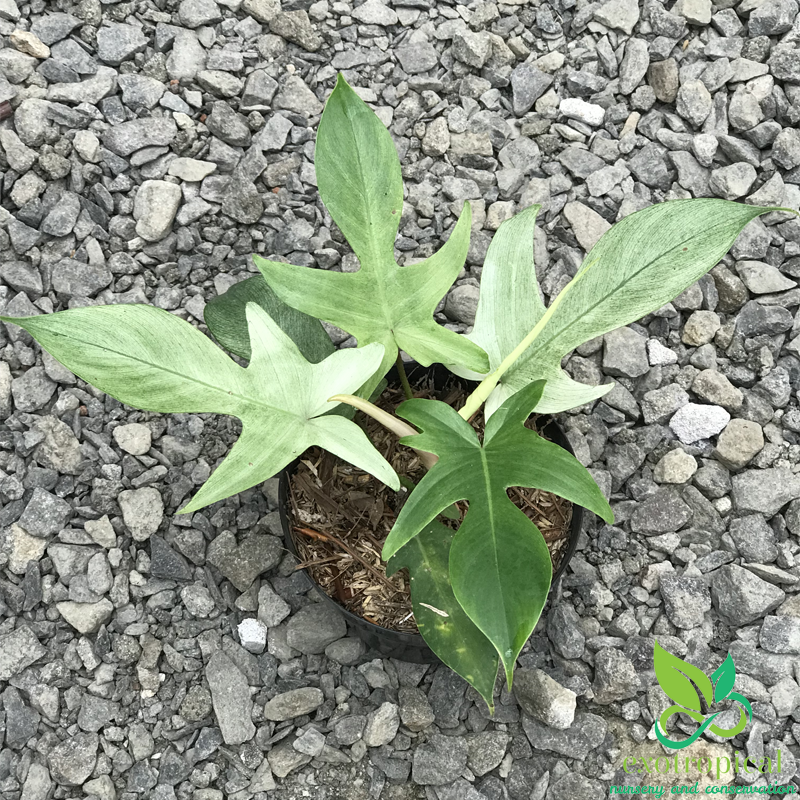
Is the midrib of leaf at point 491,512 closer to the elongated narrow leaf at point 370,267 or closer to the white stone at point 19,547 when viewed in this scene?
the elongated narrow leaf at point 370,267

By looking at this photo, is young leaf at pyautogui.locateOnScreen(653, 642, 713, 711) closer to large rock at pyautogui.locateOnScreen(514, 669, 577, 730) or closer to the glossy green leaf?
the glossy green leaf

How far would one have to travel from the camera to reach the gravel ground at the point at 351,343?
Result: 115 centimetres

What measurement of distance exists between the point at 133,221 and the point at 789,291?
1.18 m

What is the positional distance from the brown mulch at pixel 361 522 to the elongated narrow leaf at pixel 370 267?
19 cm

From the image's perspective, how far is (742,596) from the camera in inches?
47.1

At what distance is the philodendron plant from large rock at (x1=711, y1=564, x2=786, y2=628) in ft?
1.42

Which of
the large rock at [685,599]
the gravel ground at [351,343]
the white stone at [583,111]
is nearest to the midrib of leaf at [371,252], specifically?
the gravel ground at [351,343]

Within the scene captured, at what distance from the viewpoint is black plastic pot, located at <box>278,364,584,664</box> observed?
3.53 feet

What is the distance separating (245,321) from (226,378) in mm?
195

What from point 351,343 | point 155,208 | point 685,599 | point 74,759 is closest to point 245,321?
point 351,343

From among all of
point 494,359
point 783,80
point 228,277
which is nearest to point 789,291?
point 783,80

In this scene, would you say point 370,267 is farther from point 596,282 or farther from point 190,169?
point 190,169

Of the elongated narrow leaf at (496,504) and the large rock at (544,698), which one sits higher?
the elongated narrow leaf at (496,504)

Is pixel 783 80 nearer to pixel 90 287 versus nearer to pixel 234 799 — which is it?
pixel 90 287
